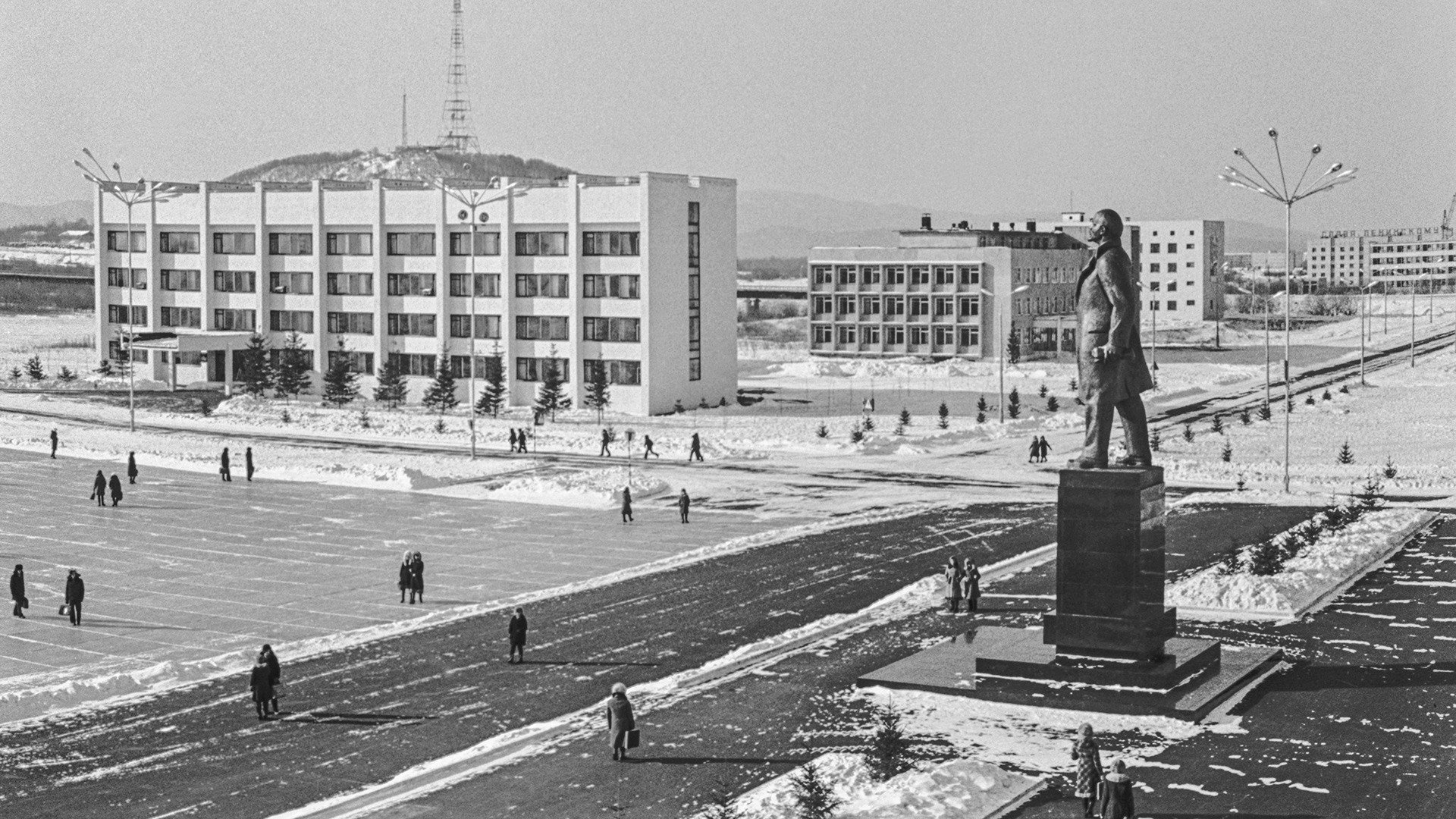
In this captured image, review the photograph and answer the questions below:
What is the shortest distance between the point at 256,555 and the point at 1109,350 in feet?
84.9

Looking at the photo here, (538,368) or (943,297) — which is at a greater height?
(943,297)

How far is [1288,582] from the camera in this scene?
3381 cm

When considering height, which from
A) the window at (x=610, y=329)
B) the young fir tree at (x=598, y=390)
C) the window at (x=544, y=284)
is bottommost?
the young fir tree at (x=598, y=390)

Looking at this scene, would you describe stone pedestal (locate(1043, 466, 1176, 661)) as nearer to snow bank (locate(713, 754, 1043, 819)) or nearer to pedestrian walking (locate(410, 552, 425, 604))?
snow bank (locate(713, 754, 1043, 819))

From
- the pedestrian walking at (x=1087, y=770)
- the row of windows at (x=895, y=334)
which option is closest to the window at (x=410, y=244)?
the row of windows at (x=895, y=334)

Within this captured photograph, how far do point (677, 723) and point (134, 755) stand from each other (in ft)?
27.0

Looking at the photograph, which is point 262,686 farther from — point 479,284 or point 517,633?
point 479,284

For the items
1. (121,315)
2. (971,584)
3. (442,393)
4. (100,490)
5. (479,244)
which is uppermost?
(479,244)

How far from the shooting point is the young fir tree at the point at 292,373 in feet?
300

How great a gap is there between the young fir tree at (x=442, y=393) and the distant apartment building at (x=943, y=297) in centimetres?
4622

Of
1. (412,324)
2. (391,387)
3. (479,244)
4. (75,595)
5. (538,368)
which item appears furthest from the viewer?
(412,324)

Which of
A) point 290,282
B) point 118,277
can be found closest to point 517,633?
point 290,282

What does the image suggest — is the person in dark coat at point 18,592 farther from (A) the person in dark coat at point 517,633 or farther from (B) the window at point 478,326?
(B) the window at point 478,326

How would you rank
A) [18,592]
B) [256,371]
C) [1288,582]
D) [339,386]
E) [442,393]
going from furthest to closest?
[256,371] → [339,386] → [442,393] → [18,592] → [1288,582]
